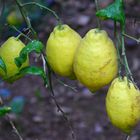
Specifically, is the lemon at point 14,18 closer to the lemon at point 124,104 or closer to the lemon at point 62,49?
the lemon at point 62,49

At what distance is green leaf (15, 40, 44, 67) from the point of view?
1054 mm

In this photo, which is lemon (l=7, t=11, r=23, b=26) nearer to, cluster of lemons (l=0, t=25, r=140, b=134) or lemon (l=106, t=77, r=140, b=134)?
cluster of lemons (l=0, t=25, r=140, b=134)

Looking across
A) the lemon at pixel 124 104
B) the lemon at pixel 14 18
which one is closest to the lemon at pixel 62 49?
the lemon at pixel 124 104

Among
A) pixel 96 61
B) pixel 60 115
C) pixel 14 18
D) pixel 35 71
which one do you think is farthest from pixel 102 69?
pixel 60 115

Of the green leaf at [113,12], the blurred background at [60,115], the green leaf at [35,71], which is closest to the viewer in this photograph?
the green leaf at [113,12]

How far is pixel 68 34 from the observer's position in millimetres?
1085

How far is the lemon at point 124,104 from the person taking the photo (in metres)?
0.99

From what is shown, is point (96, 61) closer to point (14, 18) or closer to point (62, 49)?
point (62, 49)

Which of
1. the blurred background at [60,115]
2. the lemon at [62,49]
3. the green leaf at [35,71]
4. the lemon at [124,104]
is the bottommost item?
the blurred background at [60,115]

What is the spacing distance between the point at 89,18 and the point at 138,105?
271 centimetres

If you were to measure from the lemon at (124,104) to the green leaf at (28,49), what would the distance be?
17 centimetres

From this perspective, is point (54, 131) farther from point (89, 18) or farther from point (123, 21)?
point (123, 21)

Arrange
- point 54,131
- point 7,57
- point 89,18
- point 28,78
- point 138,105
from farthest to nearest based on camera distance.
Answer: point 89,18 < point 28,78 < point 54,131 < point 7,57 < point 138,105

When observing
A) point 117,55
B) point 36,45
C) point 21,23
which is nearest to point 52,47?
point 36,45
